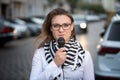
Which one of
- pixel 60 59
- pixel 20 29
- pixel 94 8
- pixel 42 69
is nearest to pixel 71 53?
pixel 60 59

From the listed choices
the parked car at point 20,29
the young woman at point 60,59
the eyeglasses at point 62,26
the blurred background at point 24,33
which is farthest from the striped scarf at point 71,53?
the parked car at point 20,29

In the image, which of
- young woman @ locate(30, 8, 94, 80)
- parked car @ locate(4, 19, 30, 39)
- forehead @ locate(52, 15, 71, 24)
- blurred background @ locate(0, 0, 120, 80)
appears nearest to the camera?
young woman @ locate(30, 8, 94, 80)

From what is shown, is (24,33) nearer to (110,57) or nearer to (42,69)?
(110,57)

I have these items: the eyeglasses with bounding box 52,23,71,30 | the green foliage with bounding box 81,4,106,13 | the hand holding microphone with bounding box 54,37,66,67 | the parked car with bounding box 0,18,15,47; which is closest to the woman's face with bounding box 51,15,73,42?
the eyeglasses with bounding box 52,23,71,30

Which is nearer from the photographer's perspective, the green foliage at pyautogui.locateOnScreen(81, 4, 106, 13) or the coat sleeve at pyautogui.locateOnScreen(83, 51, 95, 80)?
the coat sleeve at pyautogui.locateOnScreen(83, 51, 95, 80)

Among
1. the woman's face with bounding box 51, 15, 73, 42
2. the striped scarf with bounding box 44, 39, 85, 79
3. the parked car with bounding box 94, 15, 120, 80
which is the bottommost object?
the parked car with bounding box 94, 15, 120, 80

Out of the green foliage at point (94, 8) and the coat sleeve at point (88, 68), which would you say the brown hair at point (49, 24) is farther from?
the green foliage at point (94, 8)

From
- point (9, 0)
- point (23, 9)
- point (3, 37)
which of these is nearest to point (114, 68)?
point (3, 37)

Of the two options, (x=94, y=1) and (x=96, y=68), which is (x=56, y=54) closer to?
(x=96, y=68)

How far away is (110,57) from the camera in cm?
664

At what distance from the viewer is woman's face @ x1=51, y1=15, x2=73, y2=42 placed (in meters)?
2.92

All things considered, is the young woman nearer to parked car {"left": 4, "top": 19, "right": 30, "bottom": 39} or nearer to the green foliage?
parked car {"left": 4, "top": 19, "right": 30, "bottom": 39}

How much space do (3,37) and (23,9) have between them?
3998cm

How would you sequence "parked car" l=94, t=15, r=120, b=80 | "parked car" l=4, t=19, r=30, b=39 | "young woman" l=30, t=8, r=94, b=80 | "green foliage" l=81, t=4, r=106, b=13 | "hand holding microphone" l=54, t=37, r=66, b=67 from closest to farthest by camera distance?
"hand holding microphone" l=54, t=37, r=66, b=67, "young woman" l=30, t=8, r=94, b=80, "parked car" l=94, t=15, r=120, b=80, "parked car" l=4, t=19, r=30, b=39, "green foliage" l=81, t=4, r=106, b=13
